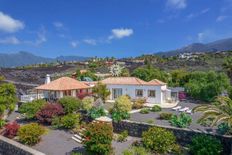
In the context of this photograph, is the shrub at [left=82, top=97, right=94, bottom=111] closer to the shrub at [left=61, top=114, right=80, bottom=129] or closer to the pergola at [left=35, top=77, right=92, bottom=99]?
the shrub at [left=61, top=114, right=80, bottom=129]

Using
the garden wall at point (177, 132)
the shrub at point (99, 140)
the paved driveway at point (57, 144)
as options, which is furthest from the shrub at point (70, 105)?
the shrub at point (99, 140)

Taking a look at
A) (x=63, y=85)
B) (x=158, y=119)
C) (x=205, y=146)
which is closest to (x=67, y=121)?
(x=158, y=119)

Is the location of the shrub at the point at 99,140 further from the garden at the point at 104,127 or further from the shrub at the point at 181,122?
the shrub at the point at 181,122

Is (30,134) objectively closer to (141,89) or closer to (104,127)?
(104,127)

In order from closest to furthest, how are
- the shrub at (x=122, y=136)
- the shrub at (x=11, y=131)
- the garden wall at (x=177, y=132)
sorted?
the garden wall at (x=177, y=132)
the shrub at (x=122, y=136)
the shrub at (x=11, y=131)

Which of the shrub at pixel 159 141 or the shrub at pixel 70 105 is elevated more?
the shrub at pixel 70 105

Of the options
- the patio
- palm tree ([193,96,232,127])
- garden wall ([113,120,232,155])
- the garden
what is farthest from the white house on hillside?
palm tree ([193,96,232,127])

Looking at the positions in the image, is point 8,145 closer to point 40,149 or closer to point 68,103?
point 40,149
